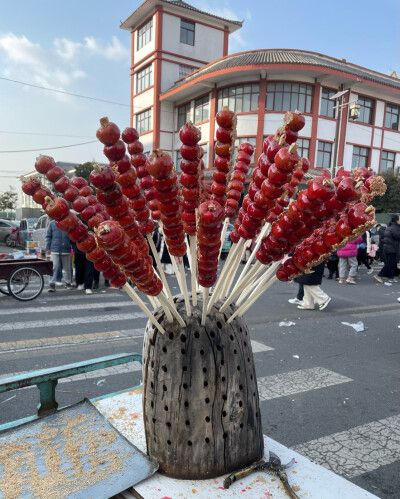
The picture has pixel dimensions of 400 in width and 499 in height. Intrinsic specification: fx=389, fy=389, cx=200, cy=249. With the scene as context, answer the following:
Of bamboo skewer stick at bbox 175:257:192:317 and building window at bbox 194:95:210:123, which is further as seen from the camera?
building window at bbox 194:95:210:123

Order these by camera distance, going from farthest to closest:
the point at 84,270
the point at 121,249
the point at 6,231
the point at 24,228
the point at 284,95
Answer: the point at 284,95 < the point at 6,231 < the point at 24,228 < the point at 84,270 < the point at 121,249

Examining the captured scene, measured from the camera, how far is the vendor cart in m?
7.20

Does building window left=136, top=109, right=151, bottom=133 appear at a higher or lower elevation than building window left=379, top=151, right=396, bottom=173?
higher

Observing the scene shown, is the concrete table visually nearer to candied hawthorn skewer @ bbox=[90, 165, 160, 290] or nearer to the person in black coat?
candied hawthorn skewer @ bbox=[90, 165, 160, 290]

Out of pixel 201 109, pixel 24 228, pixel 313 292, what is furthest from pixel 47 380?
pixel 201 109

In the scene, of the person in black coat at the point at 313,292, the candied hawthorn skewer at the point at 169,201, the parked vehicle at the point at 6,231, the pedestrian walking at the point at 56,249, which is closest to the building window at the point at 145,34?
the parked vehicle at the point at 6,231

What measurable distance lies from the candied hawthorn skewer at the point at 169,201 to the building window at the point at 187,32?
31.0 metres

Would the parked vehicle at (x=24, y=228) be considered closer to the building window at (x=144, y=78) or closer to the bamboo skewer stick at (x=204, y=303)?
the building window at (x=144, y=78)

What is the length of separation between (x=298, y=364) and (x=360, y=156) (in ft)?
82.4

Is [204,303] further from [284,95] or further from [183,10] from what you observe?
[183,10]

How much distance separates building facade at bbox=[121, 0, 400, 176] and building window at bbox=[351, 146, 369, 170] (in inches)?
2.6

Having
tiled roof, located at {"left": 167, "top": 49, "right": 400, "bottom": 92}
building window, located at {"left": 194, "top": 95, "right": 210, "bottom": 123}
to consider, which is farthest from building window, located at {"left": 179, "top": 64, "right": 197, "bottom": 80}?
building window, located at {"left": 194, "top": 95, "right": 210, "bottom": 123}

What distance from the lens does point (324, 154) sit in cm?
2470

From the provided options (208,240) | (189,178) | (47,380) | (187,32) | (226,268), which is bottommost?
(47,380)
